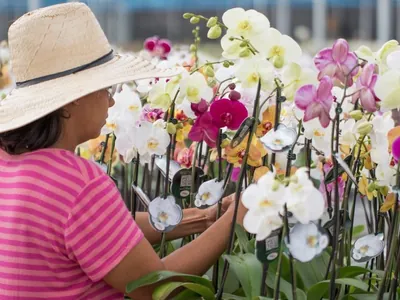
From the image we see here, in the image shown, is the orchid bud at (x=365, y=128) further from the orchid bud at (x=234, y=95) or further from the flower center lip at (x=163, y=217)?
the flower center lip at (x=163, y=217)

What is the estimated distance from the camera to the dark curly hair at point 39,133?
1.80 metres

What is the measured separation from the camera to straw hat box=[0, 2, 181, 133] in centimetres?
181

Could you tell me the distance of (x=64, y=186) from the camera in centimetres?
173

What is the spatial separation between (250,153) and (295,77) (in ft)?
0.68

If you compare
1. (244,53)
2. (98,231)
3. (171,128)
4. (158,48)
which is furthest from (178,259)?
(158,48)

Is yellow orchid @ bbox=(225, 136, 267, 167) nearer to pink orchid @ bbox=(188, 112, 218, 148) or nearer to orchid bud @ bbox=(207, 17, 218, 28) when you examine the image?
pink orchid @ bbox=(188, 112, 218, 148)

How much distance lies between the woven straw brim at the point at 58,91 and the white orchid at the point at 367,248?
1.54 ft

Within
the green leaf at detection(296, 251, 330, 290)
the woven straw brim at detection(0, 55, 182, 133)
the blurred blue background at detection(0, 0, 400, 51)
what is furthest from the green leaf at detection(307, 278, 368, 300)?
the blurred blue background at detection(0, 0, 400, 51)

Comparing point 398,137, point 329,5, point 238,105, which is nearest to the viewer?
point 398,137

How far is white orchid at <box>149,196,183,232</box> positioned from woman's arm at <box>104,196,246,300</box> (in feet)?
0.34

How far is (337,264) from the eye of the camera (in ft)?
6.39

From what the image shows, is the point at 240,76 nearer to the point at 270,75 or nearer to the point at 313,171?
the point at 270,75

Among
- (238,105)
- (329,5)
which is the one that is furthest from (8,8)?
(238,105)

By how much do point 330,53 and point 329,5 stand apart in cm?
2171
